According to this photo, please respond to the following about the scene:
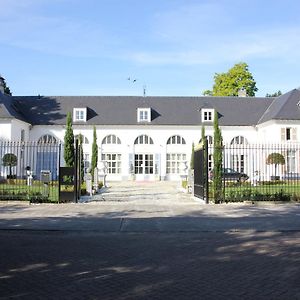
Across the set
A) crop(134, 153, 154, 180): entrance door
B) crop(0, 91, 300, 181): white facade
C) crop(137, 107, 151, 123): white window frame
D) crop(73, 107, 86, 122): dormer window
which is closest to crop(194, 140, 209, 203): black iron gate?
crop(0, 91, 300, 181): white facade

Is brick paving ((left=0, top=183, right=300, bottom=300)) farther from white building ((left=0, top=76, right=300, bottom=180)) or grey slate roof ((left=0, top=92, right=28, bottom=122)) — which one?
white building ((left=0, top=76, right=300, bottom=180))

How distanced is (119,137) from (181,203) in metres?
27.0

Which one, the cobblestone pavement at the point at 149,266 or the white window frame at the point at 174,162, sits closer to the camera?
the cobblestone pavement at the point at 149,266

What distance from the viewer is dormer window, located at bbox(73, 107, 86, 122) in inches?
1794

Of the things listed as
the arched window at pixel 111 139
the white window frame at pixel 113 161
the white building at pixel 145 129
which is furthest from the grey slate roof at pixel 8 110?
the white window frame at pixel 113 161

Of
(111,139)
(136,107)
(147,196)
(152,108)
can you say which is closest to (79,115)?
(111,139)

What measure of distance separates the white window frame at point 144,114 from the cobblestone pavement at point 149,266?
34.9m

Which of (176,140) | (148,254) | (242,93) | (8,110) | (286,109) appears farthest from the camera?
(242,93)

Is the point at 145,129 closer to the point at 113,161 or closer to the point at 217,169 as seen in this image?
the point at 113,161

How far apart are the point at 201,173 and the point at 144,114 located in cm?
2650

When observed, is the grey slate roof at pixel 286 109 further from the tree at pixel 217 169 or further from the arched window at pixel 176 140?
the tree at pixel 217 169

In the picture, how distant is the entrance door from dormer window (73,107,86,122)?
6856mm

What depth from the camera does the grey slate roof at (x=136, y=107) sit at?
149ft

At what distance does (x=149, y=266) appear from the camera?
23.7 ft
